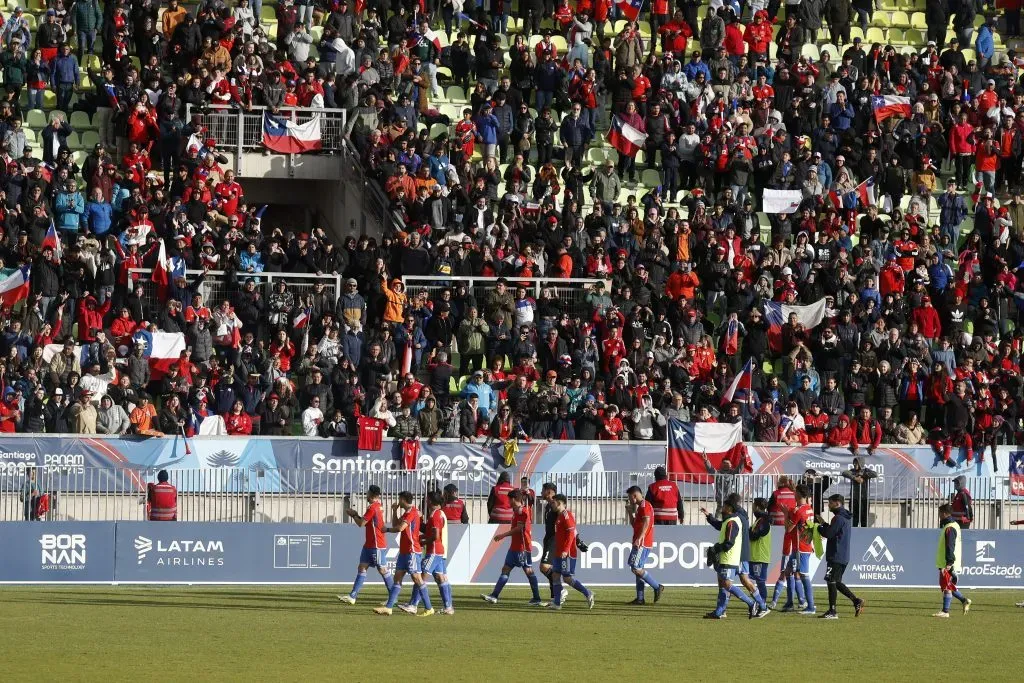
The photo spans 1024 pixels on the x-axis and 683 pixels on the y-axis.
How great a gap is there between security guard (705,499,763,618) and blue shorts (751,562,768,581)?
64 cm

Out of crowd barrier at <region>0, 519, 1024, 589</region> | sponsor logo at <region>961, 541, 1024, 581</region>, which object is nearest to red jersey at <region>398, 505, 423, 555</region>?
crowd barrier at <region>0, 519, 1024, 589</region>

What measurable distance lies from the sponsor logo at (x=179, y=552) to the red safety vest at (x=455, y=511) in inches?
141

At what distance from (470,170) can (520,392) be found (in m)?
6.34

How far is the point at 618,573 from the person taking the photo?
29359 mm

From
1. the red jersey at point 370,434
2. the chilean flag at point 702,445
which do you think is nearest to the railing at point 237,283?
the red jersey at point 370,434

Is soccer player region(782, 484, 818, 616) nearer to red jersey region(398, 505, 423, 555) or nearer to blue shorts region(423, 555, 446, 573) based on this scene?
blue shorts region(423, 555, 446, 573)

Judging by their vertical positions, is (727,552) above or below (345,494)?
below

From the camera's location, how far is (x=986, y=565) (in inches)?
1201

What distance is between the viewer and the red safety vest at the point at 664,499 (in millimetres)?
28938

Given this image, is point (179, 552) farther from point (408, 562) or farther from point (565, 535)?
point (565, 535)

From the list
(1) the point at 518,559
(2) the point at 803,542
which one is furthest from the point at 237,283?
(2) the point at 803,542

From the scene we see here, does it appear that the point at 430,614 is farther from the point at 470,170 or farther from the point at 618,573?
the point at 470,170

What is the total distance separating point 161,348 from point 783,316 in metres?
11.5

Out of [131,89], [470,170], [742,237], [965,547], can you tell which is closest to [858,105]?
[742,237]
